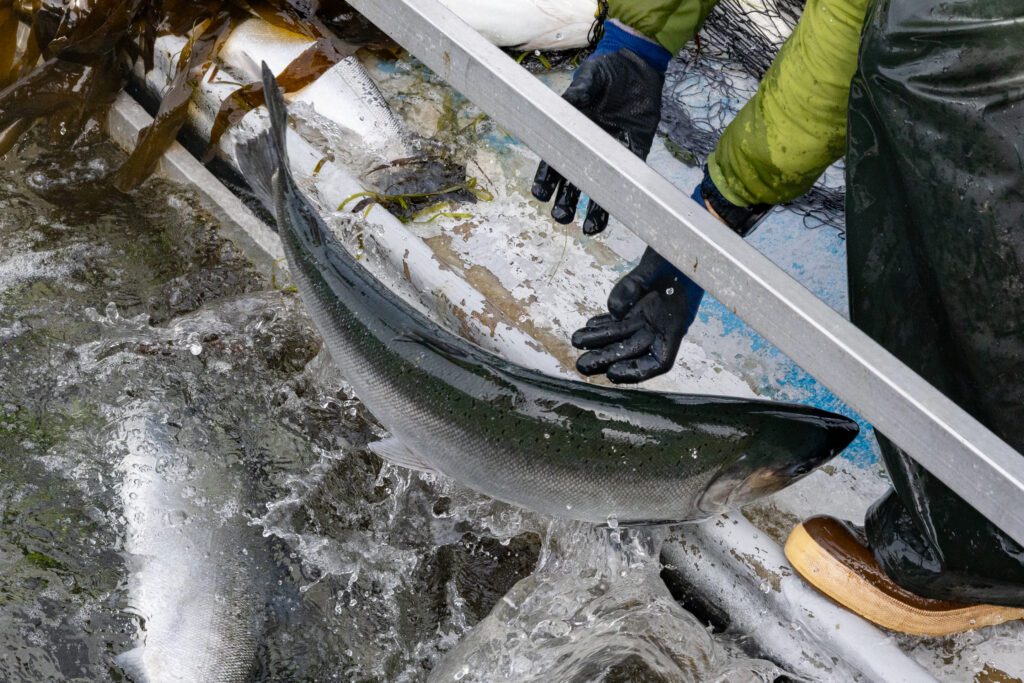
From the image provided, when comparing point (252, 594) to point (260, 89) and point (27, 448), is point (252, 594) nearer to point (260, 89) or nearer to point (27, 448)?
point (27, 448)

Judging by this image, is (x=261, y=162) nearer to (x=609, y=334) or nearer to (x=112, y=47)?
(x=609, y=334)

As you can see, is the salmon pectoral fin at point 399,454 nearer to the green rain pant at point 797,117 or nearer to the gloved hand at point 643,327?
the gloved hand at point 643,327

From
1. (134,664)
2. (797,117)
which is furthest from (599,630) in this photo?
(797,117)

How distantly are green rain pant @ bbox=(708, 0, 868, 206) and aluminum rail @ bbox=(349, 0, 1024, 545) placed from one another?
801 millimetres

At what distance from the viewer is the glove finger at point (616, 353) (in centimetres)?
246

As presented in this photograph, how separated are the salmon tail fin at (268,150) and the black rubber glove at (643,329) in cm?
96

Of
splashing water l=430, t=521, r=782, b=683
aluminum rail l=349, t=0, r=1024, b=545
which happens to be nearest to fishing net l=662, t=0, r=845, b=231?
splashing water l=430, t=521, r=782, b=683

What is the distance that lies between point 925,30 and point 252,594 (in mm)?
2206

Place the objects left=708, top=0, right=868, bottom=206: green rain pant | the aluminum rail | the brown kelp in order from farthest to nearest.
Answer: the brown kelp → left=708, top=0, right=868, bottom=206: green rain pant → the aluminum rail

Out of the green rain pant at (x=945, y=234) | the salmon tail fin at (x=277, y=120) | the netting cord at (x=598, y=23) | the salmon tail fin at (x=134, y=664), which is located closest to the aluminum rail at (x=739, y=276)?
the green rain pant at (x=945, y=234)

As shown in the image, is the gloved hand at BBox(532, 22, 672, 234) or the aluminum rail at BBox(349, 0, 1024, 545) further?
the gloved hand at BBox(532, 22, 672, 234)

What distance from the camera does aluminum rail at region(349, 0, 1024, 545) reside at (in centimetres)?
140

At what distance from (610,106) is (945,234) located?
3.69ft

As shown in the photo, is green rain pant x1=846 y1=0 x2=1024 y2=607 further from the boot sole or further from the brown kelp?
the brown kelp
